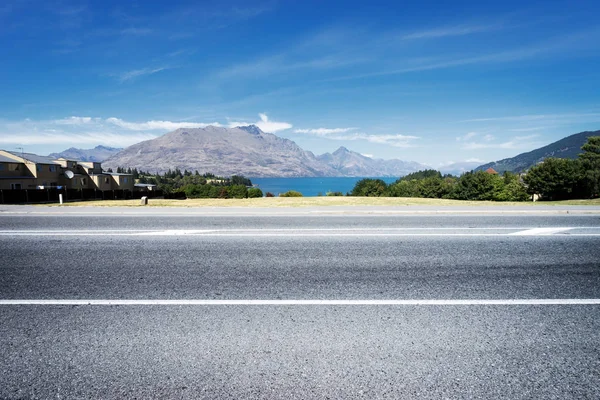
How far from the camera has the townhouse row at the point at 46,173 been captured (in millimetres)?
51906

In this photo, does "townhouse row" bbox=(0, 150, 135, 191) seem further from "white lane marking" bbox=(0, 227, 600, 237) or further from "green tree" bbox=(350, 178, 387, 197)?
"green tree" bbox=(350, 178, 387, 197)

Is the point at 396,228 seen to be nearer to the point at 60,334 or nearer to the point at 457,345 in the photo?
the point at 457,345

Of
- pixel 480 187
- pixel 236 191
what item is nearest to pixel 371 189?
pixel 480 187

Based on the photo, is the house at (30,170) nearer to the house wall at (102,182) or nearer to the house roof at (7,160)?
the house roof at (7,160)

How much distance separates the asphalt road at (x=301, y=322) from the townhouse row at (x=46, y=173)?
48.0 meters

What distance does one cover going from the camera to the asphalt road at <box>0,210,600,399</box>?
287cm

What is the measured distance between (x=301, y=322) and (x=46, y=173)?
7283 cm

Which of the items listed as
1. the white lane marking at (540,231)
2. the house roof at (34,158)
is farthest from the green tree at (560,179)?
the house roof at (34,158)

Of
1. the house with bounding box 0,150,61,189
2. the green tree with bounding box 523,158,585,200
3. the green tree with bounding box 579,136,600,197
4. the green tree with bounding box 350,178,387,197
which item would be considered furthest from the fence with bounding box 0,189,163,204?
the green tree with bounding box 579,136,600,197

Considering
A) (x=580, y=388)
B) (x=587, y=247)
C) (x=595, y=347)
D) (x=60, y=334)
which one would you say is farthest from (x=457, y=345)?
(x=587, y=247)

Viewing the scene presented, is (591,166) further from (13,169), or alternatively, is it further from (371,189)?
(13,169)

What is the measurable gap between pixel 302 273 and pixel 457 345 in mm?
2870

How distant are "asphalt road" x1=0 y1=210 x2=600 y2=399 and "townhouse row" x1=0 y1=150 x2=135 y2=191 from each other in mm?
48048

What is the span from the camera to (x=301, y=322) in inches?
155
